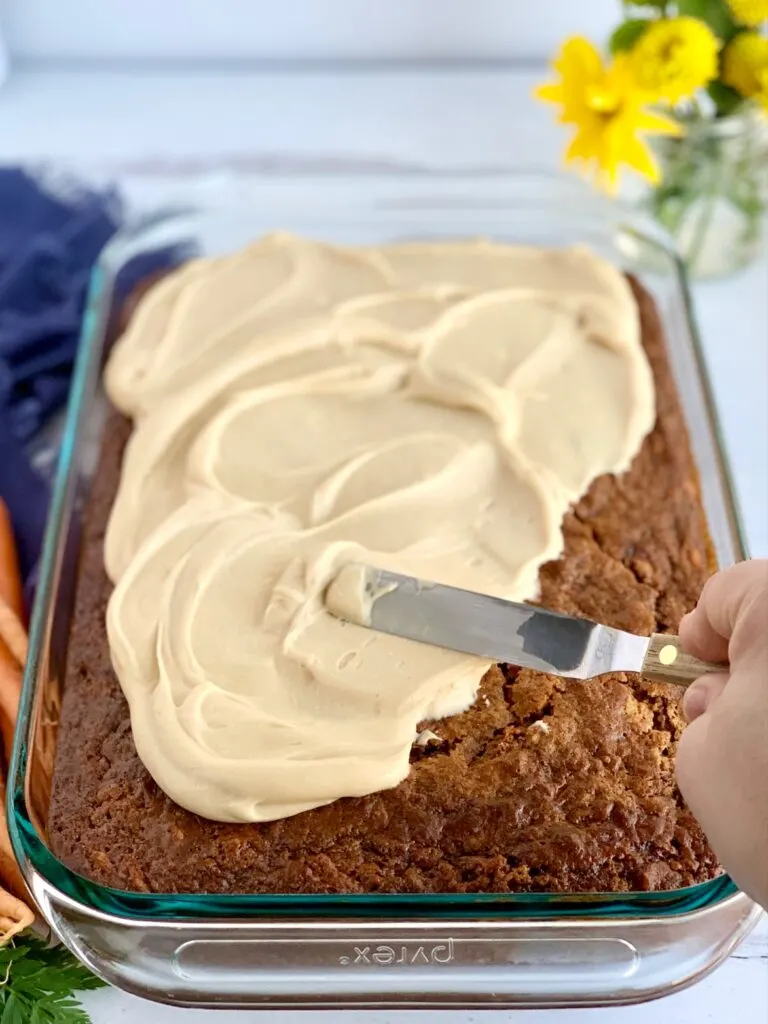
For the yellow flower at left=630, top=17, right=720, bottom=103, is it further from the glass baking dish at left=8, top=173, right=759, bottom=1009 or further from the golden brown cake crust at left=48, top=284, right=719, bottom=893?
the glass baking dish at left=8, top=173, right=759, bottom=1009

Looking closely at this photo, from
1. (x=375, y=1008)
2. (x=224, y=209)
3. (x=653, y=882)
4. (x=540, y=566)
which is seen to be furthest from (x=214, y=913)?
(x=224, y=209)

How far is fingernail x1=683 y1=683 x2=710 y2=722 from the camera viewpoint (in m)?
1.04

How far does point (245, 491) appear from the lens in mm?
1573

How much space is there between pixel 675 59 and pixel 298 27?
3.84ft

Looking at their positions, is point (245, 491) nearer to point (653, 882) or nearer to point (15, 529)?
point (15, 529)

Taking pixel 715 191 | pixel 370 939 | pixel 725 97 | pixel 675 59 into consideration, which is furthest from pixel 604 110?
pixel 370 939

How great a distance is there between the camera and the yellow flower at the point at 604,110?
5.87ft

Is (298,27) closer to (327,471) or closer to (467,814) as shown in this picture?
(327,471)

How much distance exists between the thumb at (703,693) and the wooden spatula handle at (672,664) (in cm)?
7

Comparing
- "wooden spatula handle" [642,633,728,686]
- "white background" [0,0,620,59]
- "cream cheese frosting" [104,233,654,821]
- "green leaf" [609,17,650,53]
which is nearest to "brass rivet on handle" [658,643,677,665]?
"wooden spatula handle" [642,633,728,686]

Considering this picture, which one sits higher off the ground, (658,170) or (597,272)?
(658,170)

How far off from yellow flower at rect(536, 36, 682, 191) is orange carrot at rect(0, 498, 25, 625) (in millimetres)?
1129

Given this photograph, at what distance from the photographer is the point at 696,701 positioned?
1050 millimetres

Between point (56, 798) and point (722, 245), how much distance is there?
Result: 1.64 meters
